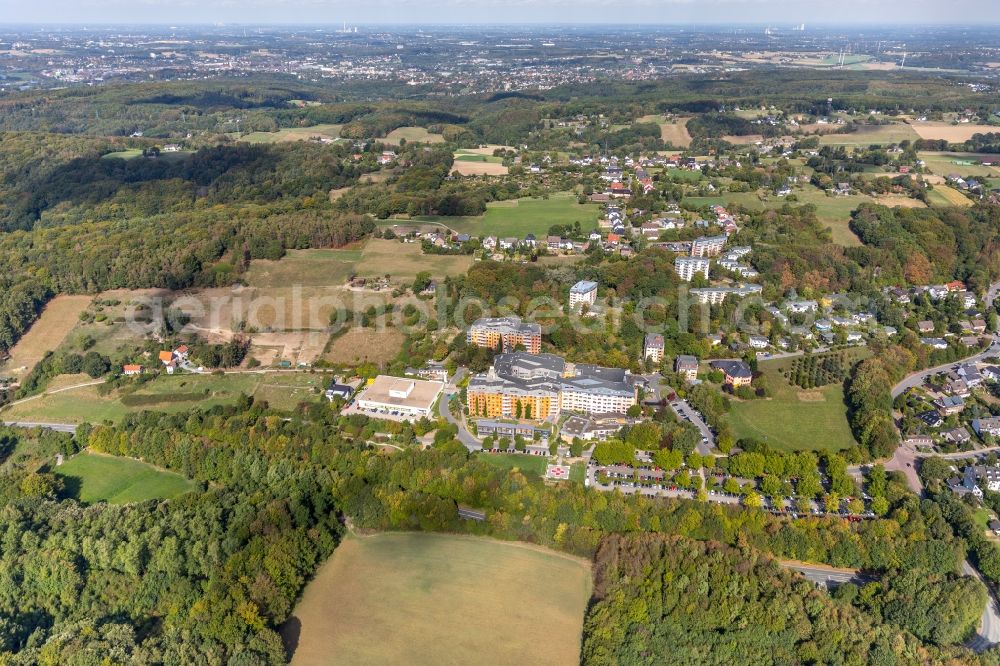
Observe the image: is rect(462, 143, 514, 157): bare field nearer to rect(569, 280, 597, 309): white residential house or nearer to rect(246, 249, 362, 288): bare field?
rect(246, 249, 362, 288): bare field

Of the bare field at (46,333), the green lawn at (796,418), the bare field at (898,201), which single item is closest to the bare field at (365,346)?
the bare field at (46,333)

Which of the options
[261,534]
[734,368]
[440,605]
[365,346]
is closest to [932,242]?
[734,368]

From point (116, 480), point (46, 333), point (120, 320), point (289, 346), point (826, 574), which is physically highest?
point (120, 320)

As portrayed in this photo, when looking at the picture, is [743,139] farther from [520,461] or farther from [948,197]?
[520,461]

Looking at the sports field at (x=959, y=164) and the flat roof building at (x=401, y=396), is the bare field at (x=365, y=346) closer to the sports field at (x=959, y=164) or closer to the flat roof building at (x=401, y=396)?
the flat roof building at (x=401, y=396)

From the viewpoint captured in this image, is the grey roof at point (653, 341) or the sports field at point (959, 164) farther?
the sports field at point (959, 164)

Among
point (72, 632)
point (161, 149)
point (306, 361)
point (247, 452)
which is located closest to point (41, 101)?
point (161, 149)
